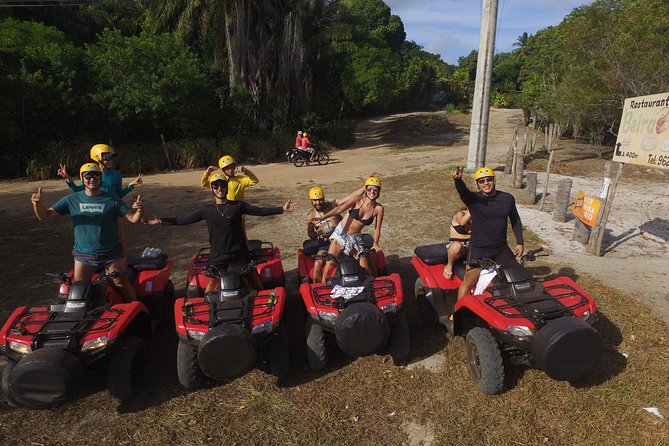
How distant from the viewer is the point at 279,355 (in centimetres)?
375

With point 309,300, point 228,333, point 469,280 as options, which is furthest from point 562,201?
point 228,333

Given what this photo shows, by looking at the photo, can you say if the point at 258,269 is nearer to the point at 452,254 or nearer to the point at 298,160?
the point at 452,254

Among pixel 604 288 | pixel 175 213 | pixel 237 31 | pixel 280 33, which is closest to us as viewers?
pixel 604 288

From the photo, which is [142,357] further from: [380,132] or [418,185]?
[380,132]

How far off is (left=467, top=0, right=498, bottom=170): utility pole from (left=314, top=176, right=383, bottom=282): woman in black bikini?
10059 millimetres

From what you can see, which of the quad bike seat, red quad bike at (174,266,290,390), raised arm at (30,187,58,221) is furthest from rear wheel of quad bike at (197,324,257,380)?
raised arm at (30,187,58,221)

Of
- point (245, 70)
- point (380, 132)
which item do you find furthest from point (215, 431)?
point (380, 132)

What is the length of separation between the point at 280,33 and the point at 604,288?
20263mm

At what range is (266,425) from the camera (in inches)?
130

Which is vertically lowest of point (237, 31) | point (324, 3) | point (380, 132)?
point (380, 132)

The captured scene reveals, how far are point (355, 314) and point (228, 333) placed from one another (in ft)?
3.29

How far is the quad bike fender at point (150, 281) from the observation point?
467cm

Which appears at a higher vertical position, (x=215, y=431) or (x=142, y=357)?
(x=142, y=357)

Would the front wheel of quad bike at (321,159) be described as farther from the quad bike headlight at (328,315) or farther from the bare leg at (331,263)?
the quad bike headlight at (328,315)
